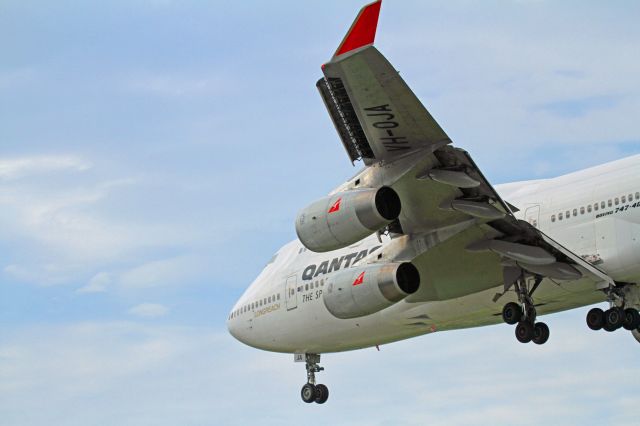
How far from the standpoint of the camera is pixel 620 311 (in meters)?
28.0

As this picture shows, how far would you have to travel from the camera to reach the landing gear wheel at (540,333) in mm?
28833

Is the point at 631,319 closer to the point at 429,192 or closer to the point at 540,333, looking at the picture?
the point at 540,333

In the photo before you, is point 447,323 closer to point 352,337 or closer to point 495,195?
point 352,337

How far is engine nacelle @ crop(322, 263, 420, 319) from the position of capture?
89.9ft

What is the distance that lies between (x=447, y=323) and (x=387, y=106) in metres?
9.39

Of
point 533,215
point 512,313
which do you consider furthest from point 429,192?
point 512,313

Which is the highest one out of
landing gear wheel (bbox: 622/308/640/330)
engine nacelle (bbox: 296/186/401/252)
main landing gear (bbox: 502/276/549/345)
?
engine nacelle (bbox: 296/186/401/252)

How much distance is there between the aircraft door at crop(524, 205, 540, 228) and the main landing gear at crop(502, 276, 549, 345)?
4.04ft

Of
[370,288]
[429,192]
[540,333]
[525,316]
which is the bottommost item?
[540,333]

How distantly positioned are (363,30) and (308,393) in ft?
51.7

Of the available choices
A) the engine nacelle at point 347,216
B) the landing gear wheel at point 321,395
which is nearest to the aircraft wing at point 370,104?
the engine nacelle at point 347,216

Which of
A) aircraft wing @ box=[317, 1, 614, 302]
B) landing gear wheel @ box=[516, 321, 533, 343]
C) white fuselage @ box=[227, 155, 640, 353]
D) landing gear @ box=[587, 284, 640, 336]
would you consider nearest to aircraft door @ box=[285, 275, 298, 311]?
white fuselage @ box=[227, 155, 640, 353]

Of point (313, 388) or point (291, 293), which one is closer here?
point (291, 293)

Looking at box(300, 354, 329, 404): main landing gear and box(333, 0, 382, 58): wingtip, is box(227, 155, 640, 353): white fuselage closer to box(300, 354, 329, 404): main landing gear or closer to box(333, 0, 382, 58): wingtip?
box(300, 354, 329, 404): main landing gear
